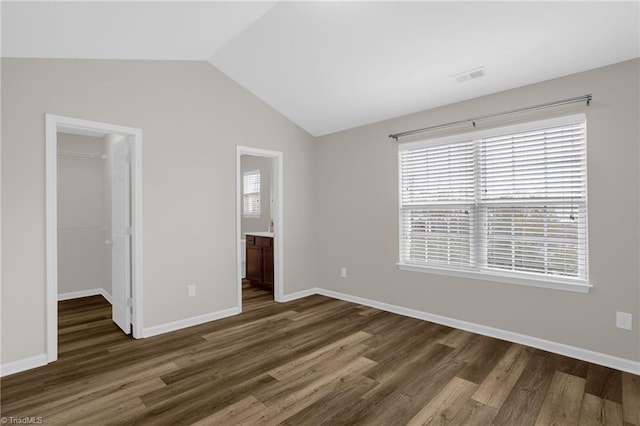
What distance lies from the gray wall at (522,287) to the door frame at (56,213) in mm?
2560

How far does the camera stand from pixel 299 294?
4.80m

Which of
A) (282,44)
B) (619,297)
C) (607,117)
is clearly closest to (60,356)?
(282,44)

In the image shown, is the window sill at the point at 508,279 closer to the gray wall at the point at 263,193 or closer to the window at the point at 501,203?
the window at the point at 501,203

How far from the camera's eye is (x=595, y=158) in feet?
8.84

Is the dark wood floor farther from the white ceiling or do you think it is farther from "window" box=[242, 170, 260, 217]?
"window" box=[242, 170, 260, 217]

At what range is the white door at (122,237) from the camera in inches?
132

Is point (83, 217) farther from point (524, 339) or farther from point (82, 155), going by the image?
point (524, 339)

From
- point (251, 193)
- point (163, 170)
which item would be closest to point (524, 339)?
point (163, 170)

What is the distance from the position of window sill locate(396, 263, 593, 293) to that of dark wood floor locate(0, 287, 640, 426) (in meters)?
0.59

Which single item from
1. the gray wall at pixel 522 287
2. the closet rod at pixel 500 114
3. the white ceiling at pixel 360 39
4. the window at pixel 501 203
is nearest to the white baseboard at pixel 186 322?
the gray wall at pixel 522 287

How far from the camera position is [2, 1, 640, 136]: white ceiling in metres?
2.29

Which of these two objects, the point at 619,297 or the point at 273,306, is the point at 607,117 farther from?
the point at 273,306

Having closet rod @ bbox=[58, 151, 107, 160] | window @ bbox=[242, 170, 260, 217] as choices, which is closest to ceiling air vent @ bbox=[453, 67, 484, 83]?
window @ bbox=[242, 170, 260, 217]

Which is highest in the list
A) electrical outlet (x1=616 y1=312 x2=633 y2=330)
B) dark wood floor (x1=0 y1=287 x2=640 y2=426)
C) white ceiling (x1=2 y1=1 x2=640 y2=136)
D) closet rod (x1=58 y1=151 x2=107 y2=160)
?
white ceiling (x1=2 y1=1 x2=640 y2=136)
